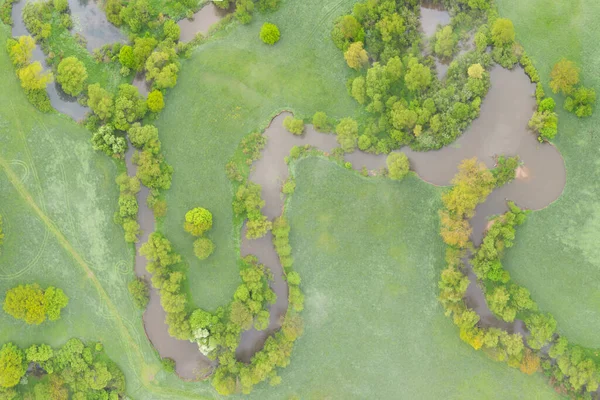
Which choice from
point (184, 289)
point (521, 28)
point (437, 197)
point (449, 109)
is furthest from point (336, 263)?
point (521, 28)

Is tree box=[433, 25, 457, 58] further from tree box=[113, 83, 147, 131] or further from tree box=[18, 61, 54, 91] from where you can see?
tree box=[18, 61, 54, 91]

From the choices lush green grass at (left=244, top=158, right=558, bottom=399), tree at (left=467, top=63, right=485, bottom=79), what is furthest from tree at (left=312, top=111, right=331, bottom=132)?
tree at (left=467, top=63, right=485, bottom=79)

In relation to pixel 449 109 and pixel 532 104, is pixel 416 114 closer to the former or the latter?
pixel 449 109

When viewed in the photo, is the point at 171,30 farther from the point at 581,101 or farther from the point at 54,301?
the point at 581,101

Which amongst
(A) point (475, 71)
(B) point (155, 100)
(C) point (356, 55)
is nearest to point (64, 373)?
(B) point (155, 100)

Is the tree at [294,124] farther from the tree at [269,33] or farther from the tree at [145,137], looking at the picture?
the tree at [145,137]
